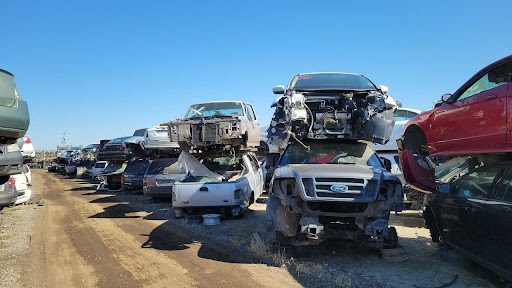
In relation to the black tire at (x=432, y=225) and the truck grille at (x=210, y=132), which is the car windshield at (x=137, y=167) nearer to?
the truck grille at (x=210, y=132)

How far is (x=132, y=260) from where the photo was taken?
5.94 meters

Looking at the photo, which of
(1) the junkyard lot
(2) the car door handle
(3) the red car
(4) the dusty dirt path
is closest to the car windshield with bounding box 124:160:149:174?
(4) the dusty dirt path

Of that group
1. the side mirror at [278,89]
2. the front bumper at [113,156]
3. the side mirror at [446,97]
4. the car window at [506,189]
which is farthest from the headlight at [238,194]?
the front bumper at [113,156]

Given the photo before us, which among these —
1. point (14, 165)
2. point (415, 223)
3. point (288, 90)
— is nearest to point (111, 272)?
point (14, 165)

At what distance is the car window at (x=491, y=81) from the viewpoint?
5211 mm

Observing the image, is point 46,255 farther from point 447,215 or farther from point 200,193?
point 447,215

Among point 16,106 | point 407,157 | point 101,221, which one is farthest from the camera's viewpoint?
point 101,221

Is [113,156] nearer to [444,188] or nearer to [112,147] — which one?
[112,147]

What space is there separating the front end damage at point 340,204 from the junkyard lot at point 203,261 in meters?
0.46

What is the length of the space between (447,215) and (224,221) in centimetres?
532

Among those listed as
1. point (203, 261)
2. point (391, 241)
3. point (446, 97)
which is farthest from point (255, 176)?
point (446, 97)

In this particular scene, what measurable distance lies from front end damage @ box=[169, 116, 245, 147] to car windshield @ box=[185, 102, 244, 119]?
67cm

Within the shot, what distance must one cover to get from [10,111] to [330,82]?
555 centimetres

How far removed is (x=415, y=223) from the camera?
808cm
